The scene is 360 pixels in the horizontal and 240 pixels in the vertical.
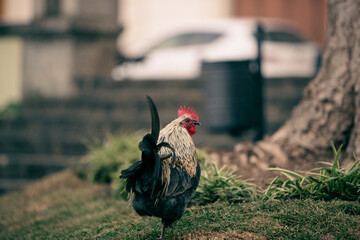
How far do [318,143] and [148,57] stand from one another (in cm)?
614

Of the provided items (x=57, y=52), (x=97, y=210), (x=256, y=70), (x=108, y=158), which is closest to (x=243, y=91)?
(x=256, y=70)

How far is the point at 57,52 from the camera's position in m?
10.0

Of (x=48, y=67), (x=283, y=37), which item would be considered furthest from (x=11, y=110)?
(x=283, y=37)

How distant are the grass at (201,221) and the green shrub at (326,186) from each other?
0.17 m

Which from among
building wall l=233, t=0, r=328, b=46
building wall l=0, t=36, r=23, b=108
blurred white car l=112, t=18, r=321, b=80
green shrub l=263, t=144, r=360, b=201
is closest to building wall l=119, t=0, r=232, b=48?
building wall l=233, t=0, r=328, b=46

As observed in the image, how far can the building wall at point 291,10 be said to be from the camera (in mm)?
16109

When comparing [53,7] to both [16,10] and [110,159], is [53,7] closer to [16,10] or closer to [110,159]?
[110,159]

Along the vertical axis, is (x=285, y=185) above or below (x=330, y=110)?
below

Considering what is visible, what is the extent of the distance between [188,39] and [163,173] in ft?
25.2

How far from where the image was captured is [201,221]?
4.31 meters

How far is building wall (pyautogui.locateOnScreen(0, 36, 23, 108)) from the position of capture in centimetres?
1059

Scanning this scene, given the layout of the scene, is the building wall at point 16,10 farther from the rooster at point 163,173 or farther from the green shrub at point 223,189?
the rooster at point 163,173

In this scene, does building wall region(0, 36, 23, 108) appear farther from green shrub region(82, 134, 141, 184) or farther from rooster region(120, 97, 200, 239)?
rooster region(120, 97, 200, 239)

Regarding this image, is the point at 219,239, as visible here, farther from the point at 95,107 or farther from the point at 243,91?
the point at 95,107
